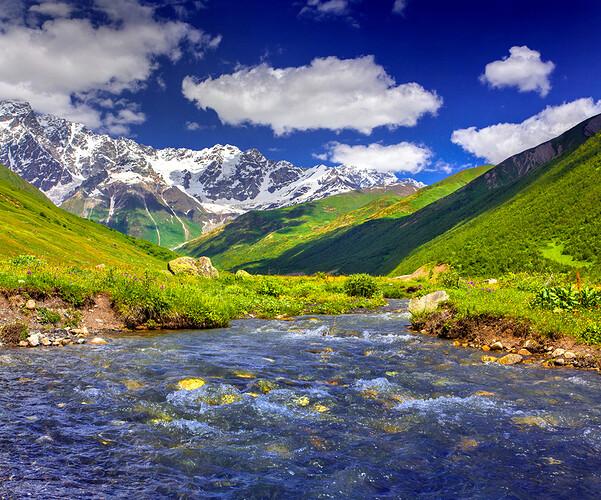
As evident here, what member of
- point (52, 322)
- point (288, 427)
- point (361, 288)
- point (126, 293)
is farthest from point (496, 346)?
point (361, 288)

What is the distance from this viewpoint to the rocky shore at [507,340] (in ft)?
44.2

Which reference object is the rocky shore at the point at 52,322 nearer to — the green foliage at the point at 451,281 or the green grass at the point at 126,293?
the green grass at the point at 126,293

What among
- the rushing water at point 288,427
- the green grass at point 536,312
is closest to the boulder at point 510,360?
the rushing water at point 288,427

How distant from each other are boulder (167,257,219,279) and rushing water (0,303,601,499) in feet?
146

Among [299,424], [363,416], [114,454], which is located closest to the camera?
[114,454]

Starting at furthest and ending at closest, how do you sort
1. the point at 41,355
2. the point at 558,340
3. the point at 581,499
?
the point at 558,340 < the point at 41,355 < the point at 581,499

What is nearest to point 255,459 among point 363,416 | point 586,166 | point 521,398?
point 363,416

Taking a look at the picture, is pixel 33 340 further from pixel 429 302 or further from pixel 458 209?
pixel 458 209

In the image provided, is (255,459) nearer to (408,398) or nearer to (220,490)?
(220,490)

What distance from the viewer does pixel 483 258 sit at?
7369 cm

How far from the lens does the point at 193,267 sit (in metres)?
60.0

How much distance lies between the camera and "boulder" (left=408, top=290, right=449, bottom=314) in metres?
22.4

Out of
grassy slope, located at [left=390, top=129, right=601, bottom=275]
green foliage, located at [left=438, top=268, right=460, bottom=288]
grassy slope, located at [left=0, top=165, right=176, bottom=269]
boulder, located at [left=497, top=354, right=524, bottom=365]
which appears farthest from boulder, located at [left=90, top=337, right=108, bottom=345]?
grassy slope, located at [left=390, top=129, right=601, bottom=275]

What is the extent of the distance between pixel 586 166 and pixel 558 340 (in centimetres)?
8285
